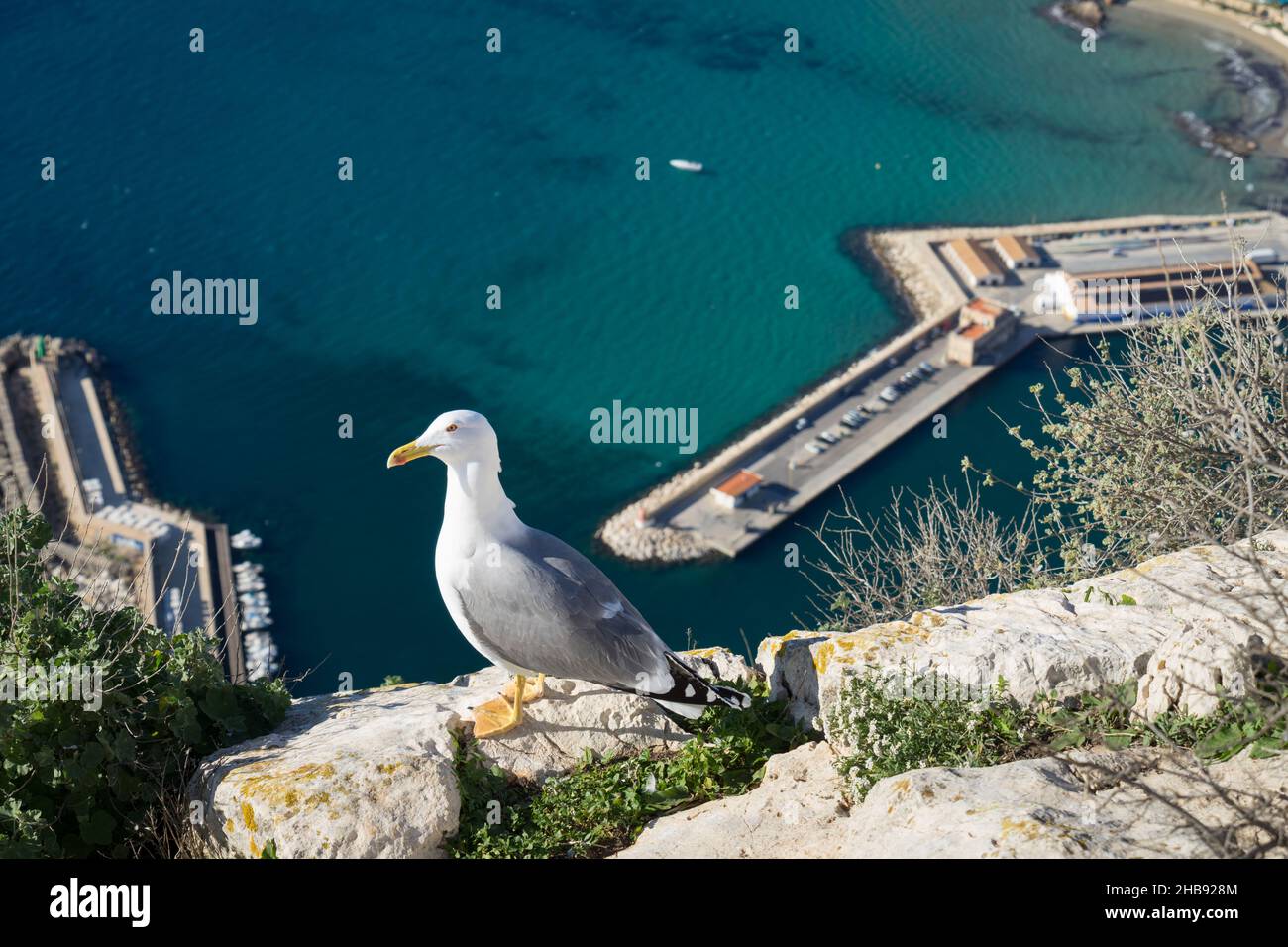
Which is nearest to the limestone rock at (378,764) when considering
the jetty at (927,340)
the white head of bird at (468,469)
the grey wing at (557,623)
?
Answer: the grey wing at (557,623)

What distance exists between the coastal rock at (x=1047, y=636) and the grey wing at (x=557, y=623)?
4.95 feet

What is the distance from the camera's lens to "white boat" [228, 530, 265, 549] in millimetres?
55000

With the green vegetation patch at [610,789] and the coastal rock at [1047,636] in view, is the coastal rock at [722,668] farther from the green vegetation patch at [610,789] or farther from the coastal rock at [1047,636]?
the green vegetation patch at [610,789]

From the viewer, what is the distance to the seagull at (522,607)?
13.3 meters

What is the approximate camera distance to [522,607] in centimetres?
1354

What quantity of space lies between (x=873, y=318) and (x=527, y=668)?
55.9 m

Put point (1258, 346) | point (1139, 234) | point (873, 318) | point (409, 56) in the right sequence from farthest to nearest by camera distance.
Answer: point (409, 56)
point (1139, 234)
point (873, 318)
point (1258, 346)

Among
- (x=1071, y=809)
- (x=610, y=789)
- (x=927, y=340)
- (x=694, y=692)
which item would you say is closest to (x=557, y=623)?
(x=694, y=692)

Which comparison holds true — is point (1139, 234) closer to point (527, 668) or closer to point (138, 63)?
point (138, 63)

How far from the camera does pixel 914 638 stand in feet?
43.7

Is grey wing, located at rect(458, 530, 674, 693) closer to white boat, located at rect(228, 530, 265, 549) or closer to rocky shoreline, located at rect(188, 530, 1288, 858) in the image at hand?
rocky shoreline, located at rect(188, 530, 1288, 858)

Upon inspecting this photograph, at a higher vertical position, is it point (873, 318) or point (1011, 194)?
point (1011, 194)

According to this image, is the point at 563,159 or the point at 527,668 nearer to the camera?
the point at 527,668

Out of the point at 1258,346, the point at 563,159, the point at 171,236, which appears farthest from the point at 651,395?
the point at 1258,346
